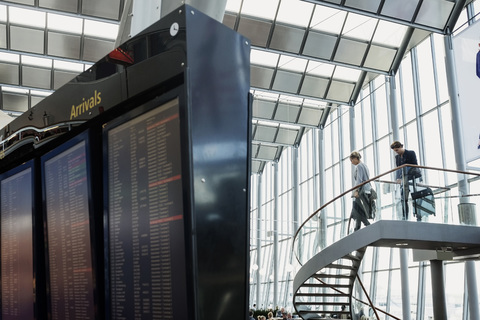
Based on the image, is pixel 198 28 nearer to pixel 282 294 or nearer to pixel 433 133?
pixel 433 133

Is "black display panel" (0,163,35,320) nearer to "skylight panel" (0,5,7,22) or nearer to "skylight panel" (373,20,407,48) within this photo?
"skylight panel" (0,5,7,22)

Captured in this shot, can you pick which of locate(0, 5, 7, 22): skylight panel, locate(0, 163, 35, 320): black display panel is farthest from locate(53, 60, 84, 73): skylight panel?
locate(0, 163, 35, 320): black display panel

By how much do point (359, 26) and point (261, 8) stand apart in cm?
322

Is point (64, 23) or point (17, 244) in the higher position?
point (64, 23)

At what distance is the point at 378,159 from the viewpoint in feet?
62.0

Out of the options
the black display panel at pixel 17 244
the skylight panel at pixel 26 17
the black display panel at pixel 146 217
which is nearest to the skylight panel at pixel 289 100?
the skylight panel at pixel 26 17

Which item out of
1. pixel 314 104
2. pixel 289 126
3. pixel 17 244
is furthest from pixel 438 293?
pixel 289 126

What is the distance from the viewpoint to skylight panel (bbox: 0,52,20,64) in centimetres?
1788

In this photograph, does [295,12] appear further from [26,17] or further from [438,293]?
[438,293]

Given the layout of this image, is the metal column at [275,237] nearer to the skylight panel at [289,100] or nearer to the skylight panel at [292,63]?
the skylight panel at [289,100]

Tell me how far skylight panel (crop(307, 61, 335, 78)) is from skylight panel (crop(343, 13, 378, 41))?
2250mm

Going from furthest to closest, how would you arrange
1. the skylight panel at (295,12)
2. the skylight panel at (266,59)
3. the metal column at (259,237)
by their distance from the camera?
the metal column at (259,237), the skylight panel at (266,59), the skylight panel at (295,12)

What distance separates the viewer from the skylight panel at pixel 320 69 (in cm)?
1950

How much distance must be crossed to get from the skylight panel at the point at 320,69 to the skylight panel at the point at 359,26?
88.6 inches
